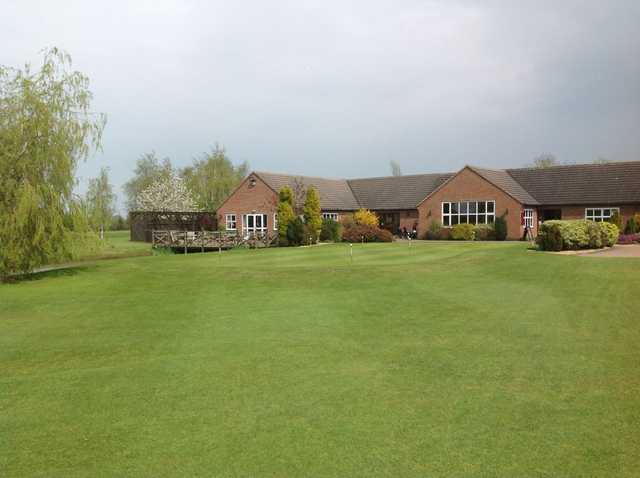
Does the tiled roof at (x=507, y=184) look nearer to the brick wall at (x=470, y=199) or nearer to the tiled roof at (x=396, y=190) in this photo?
the brick wall at (x=470, y=199)

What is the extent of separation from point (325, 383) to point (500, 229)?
33883 millimetres

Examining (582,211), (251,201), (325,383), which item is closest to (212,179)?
(251,201)

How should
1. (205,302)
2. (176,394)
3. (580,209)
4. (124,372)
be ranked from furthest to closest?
(580,209)
(205,302)
(124,372)
(176,394)

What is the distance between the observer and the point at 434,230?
140 ft

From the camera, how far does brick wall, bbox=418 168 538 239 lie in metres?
40.2

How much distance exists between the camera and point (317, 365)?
8.83m

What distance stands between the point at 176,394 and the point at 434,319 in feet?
20.2

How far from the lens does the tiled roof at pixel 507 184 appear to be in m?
41.3

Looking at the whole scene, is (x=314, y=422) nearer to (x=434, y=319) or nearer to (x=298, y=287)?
(x=434, y=319)

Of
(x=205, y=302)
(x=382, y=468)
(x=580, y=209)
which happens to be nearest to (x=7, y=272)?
(x=205, y=302)

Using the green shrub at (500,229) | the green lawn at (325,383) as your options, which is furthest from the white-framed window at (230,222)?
the green lawn at (325,383)

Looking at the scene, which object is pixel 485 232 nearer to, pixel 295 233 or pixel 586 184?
pixel 586 184

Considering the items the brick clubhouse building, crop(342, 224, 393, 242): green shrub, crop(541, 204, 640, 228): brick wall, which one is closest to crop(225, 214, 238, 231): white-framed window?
the brick clubhouse building

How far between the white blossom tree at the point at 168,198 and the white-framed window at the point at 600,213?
39092 millimetres
